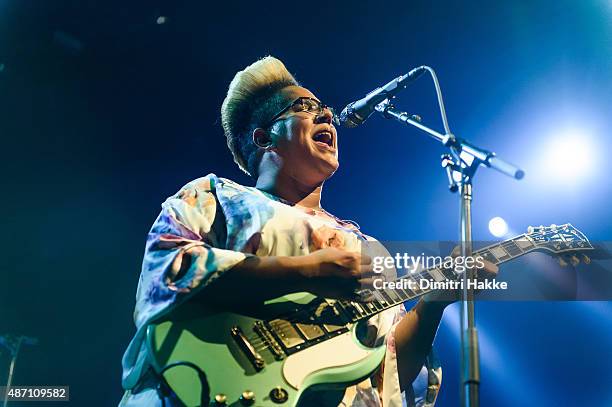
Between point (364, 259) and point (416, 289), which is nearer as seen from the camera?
point (364, 259)

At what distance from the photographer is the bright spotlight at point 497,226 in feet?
11.6

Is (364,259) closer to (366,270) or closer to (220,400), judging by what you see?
(366,270)

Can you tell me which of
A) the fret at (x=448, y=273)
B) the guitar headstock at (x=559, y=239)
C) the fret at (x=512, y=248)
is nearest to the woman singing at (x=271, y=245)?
the fret at (x=448, y=273)

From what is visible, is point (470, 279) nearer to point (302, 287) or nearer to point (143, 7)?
point (302, 287)

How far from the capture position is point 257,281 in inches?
79.7

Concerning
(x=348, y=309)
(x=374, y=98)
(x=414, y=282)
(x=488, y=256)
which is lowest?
(x=348, y=309)

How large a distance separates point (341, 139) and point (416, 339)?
1620 mm

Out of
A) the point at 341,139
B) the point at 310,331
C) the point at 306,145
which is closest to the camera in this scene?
the point at 310,331

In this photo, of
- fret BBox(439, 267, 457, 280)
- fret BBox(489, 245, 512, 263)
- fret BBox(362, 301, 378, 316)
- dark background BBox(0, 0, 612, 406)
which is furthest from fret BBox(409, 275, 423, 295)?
dark background BBox(0, 0, 612, 406)

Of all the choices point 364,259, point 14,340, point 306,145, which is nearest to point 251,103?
point 306,145

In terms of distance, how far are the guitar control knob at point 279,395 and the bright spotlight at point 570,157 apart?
2293mm

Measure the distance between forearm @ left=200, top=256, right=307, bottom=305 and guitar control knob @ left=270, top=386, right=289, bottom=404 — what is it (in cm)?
30

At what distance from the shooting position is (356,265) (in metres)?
2.11

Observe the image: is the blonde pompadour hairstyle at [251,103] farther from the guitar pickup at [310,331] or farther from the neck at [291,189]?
the guitar pickup at [310,331]
